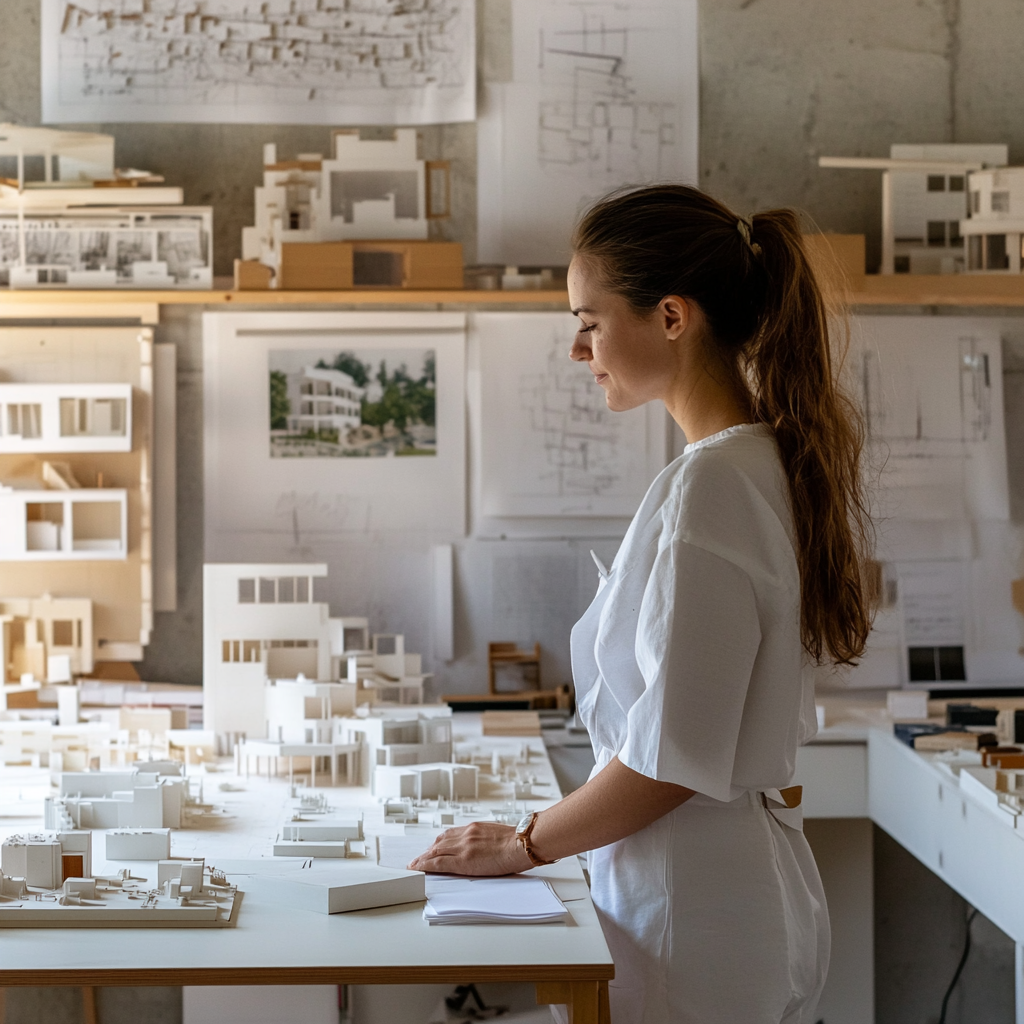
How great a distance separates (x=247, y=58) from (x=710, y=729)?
2490 millimetres

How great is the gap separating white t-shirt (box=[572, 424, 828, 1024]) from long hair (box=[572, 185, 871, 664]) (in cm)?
3

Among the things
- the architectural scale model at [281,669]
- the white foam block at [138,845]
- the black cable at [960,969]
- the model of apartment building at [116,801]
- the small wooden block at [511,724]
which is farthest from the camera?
the black cable at [960,969]

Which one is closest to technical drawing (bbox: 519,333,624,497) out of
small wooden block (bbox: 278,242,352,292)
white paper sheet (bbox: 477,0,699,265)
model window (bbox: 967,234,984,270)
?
white paper sheet (bbox: 477,0,699,265)

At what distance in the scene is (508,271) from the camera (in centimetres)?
298

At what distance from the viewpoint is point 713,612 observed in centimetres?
113

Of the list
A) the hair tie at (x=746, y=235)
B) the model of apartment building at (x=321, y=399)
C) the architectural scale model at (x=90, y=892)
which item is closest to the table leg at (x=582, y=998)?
the architectural scale model at (x=90, y=892)

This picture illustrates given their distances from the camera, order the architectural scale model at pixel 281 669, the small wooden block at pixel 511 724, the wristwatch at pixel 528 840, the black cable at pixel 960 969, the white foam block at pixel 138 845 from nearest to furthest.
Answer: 1. the wristwatch at pixel 528 840
2. the white foam block at pixel 138 845
3. the architectural scale model at pixel 281 669
4. the small wooden block at pixel 511 724
5. the black cable at pixel 960 969

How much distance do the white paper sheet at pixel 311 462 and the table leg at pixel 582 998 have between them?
1.91 meters

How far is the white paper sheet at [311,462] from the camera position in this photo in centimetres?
304

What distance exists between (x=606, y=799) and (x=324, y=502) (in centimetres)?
196

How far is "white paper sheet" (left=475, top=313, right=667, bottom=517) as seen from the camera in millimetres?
3066

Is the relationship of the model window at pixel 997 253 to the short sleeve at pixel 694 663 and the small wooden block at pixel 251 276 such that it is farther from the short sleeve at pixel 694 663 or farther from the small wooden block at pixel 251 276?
the short sleeve at pixel 694 663

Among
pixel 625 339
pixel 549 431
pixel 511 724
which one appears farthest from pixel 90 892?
pixel 549 431

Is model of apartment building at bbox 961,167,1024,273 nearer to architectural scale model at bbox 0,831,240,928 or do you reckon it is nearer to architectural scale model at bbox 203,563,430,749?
architectural scale model at bbox 203,563,430,749
